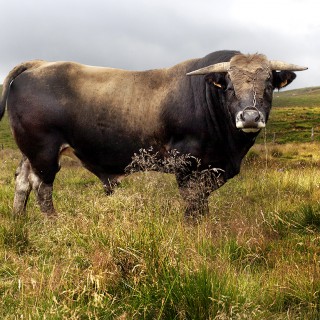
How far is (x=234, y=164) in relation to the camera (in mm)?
5887

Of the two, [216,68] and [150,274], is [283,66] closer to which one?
[216,68]

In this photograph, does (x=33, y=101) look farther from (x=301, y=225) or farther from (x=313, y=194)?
(x=313, y=194)

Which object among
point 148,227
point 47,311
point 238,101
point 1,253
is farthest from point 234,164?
point 47,311

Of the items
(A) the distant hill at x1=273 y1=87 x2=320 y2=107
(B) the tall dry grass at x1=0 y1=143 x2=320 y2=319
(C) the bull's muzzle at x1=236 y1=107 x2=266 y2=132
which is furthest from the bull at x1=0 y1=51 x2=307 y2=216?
(A) the distant hill at x1=273 y1=87 x2=320 y2=107

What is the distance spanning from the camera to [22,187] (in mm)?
6578

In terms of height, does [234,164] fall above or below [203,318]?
above

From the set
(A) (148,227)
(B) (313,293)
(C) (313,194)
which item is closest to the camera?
(B) (313,293)

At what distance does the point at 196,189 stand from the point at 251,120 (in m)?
1.03

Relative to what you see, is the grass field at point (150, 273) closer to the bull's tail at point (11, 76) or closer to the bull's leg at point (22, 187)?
the bull's leg at point (22, 187)

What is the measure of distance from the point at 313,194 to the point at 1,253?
4.85 m

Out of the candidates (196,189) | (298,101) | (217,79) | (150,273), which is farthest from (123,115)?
(298,101)

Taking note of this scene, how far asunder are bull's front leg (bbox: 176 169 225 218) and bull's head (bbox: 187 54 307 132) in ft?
2.53

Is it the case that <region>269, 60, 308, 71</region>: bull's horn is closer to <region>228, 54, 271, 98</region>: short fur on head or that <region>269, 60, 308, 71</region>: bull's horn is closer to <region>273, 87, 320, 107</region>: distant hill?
<region>228, 54, 271, 98</region>: short fur on head

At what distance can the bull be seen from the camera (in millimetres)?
5723
